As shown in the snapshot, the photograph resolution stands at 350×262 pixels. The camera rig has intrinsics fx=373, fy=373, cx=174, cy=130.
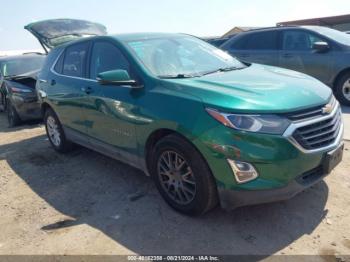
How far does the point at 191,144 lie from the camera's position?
324cm

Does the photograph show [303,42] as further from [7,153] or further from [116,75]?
[7,153]

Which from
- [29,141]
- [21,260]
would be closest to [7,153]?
[29,141]

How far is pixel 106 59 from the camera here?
443 centimetres

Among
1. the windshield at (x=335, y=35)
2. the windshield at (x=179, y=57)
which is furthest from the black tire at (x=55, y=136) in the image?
the windshield at (x=335, y=35)

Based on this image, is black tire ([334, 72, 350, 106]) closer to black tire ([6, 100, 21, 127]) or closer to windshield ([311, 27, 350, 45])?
windshield ([311, 27, 350, 45])

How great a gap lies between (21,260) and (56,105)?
280 centimetres

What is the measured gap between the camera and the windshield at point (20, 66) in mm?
9734

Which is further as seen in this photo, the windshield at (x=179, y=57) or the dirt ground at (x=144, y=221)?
the windshield at (x=179, y=57)

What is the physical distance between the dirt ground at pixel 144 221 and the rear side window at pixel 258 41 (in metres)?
4.43

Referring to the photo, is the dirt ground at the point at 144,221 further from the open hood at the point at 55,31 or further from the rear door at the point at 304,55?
the open hood at the point at 55,31

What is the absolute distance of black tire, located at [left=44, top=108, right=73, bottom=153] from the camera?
5.71 m

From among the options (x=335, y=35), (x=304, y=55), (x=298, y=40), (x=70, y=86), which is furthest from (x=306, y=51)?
(x=70, y=86)

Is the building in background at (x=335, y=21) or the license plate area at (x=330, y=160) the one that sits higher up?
the license plate area at (x=330, y=160)

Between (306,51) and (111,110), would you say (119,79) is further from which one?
(306,51)
